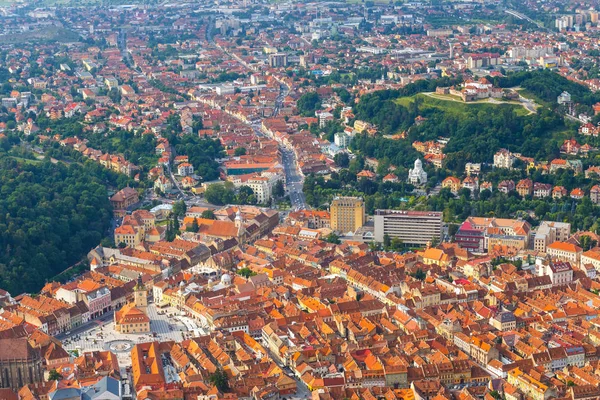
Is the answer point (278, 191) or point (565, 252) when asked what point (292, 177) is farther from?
point (565, 252)

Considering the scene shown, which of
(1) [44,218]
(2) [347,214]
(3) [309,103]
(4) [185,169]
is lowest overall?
(3) [309,103]

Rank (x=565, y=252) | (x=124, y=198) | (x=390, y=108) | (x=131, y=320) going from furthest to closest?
(x=390, y=108)
(x=124, y=198)
(x=565, y=252)
(x=131, y=320)

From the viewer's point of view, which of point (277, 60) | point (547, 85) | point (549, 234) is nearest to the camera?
point (549, 234)

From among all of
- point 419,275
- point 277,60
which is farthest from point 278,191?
point 277,60

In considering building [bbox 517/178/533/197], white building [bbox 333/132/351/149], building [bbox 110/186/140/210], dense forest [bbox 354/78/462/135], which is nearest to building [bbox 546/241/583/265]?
building [bbox 517/178/533/197]

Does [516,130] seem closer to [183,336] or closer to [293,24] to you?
[183,336]

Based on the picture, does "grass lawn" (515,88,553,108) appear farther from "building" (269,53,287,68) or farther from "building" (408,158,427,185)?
"building" (269,53,287,68)

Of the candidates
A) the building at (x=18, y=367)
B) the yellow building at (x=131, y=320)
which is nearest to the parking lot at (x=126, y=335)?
the yellow building at (x=131, y=320)

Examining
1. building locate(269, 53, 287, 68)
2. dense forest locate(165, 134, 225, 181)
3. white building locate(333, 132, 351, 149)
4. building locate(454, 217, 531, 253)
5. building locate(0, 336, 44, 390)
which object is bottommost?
building locate(269, 53, 287, 68)
